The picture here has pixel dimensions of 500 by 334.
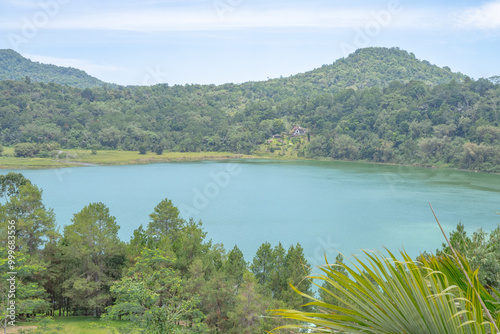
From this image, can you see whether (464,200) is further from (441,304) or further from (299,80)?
(299,80)

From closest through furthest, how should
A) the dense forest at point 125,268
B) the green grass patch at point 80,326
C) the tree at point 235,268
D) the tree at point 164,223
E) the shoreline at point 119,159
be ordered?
1. the green grass patch at point 80,326
2. the dense forest at point 125,268
3. the tree at point 235,268
4. the tree at point 164,223
5. the shoreline at point 119,159

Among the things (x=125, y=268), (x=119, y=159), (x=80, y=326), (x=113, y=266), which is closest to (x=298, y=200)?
(x=113, y=266)

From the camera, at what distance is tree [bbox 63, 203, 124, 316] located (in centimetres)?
1355

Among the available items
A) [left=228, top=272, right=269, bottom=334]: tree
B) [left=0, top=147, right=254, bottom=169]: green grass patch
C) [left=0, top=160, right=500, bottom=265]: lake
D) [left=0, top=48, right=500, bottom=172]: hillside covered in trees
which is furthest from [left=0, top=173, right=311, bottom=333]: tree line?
[left=0, top=48, right=500, bottom=172]: hillside covered in trees

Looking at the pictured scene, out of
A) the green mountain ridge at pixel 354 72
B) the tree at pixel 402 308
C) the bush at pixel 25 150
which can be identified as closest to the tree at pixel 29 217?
the tree at pixel 402 308

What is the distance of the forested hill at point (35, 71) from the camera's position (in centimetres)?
10912

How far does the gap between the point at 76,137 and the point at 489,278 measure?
224 ft

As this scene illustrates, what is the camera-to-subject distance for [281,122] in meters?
76.2

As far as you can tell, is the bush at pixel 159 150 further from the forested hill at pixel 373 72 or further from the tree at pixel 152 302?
the tree at pixel 152 302

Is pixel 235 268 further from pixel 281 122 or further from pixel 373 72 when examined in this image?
pixel 373 72

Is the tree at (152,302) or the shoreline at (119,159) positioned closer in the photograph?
the tree at (152,302)

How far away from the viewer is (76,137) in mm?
66938

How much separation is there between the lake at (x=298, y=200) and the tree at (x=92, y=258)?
8028 mm

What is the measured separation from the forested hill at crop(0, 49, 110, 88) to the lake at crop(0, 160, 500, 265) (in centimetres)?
7329
